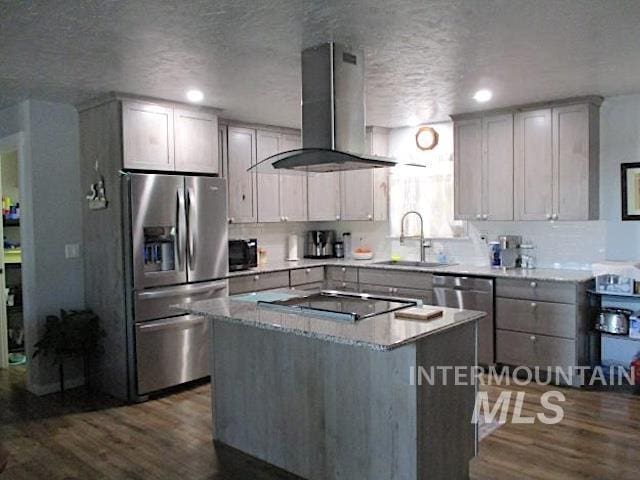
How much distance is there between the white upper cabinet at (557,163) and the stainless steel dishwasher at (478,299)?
0.79 metres

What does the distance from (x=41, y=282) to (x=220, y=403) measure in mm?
2087

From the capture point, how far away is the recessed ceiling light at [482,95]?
14.3 feet

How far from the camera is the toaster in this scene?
14.4 ft

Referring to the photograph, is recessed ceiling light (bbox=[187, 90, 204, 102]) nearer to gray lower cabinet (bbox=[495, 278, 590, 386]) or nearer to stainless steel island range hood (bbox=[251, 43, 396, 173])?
stainless steel island range hood (bbox=[251, 43, 396, 173])

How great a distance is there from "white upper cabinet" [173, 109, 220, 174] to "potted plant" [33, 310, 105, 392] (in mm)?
1458

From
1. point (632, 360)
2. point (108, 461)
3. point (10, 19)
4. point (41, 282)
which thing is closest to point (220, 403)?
point (108, 461)

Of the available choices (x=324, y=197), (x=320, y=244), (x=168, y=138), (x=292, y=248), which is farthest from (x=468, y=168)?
(x=168, y=138)

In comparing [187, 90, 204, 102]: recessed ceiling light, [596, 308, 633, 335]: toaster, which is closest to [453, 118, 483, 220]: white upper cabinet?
[596, 308, 633, 335]: toaster

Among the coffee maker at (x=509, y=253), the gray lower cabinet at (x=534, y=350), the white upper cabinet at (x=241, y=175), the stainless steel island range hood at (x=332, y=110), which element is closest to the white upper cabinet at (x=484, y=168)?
the coffee maker at (x=509, y=253)

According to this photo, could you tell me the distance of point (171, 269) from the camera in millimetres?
4457

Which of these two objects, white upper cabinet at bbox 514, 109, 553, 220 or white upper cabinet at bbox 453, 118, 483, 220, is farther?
white upper cabinet at bbox 453, 118, 483, 220

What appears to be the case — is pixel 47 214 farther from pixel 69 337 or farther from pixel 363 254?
pixel 363 254

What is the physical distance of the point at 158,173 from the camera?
457cm

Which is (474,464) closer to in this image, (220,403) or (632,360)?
(220,403)
